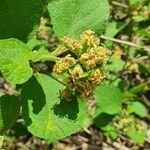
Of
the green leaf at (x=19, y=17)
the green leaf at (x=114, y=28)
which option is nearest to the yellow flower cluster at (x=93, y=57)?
the green leaf at (x=19, y=17)

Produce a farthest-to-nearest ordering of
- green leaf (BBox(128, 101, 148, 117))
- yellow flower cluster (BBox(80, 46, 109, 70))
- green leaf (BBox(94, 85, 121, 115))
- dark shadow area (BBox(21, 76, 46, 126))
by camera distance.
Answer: green leaf (BBox(128, 101, 148, 117)) → green leaf (BBox(94, 85, 121, 115)) → dark shadow area (BBox(21, 76, 46, 126)) → yellow flower cluster (BBox(80, 46, 109, 70))

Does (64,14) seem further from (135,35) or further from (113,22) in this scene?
(135,35)

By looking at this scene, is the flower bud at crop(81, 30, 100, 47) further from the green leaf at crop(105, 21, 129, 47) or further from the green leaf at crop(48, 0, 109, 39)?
the green leaf at crop(105, 21, 129, 47)

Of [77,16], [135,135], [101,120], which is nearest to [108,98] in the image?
[101,120]

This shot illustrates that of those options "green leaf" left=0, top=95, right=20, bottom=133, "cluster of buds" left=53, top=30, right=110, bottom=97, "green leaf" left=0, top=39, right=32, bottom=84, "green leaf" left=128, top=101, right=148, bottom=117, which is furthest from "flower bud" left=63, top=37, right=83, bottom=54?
"green leaf" left=128, top=101, right=148, bottom=117

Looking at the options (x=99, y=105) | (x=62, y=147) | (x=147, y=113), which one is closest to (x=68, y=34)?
(x=99, y=105)

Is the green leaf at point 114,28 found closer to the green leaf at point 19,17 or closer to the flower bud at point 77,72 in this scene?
the green leaf at point 19,17
